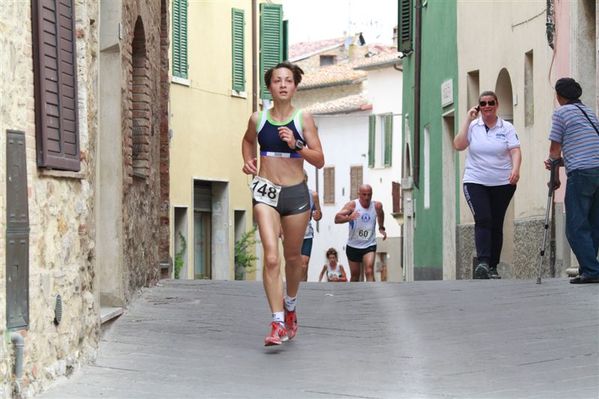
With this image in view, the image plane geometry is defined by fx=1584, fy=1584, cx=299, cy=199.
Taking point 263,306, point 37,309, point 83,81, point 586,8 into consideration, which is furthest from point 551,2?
point 37,309

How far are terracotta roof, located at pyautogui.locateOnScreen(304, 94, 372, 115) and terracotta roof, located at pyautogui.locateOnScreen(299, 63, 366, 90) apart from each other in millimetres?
902

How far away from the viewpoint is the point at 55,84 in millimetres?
9453

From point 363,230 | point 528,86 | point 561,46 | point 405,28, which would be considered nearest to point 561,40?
→ point 561,46

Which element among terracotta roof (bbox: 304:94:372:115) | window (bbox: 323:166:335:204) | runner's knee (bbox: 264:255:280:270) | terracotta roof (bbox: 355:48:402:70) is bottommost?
runner's knee (bbox: 264:255:280:270)

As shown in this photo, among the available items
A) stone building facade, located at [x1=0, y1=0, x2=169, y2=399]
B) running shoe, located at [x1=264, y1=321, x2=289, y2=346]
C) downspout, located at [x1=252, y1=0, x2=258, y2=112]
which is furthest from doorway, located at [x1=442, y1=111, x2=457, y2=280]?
running shoe, located at [x1=264, y1=321, x2=289, y2=346]

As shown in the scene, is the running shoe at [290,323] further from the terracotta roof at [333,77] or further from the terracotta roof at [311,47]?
the terracotta roof at [311,47]

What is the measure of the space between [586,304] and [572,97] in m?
2.50

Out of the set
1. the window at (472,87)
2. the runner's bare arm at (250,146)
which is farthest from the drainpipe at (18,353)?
the window at (472,87)

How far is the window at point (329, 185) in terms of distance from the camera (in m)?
69.2

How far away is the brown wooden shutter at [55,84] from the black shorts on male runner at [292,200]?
1680 mm

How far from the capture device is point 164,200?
59.3 feet

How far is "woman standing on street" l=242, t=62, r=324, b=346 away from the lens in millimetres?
10875

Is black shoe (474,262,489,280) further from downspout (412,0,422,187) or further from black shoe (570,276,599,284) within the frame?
downspout (412,0,422,187)

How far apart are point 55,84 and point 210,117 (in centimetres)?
2583
